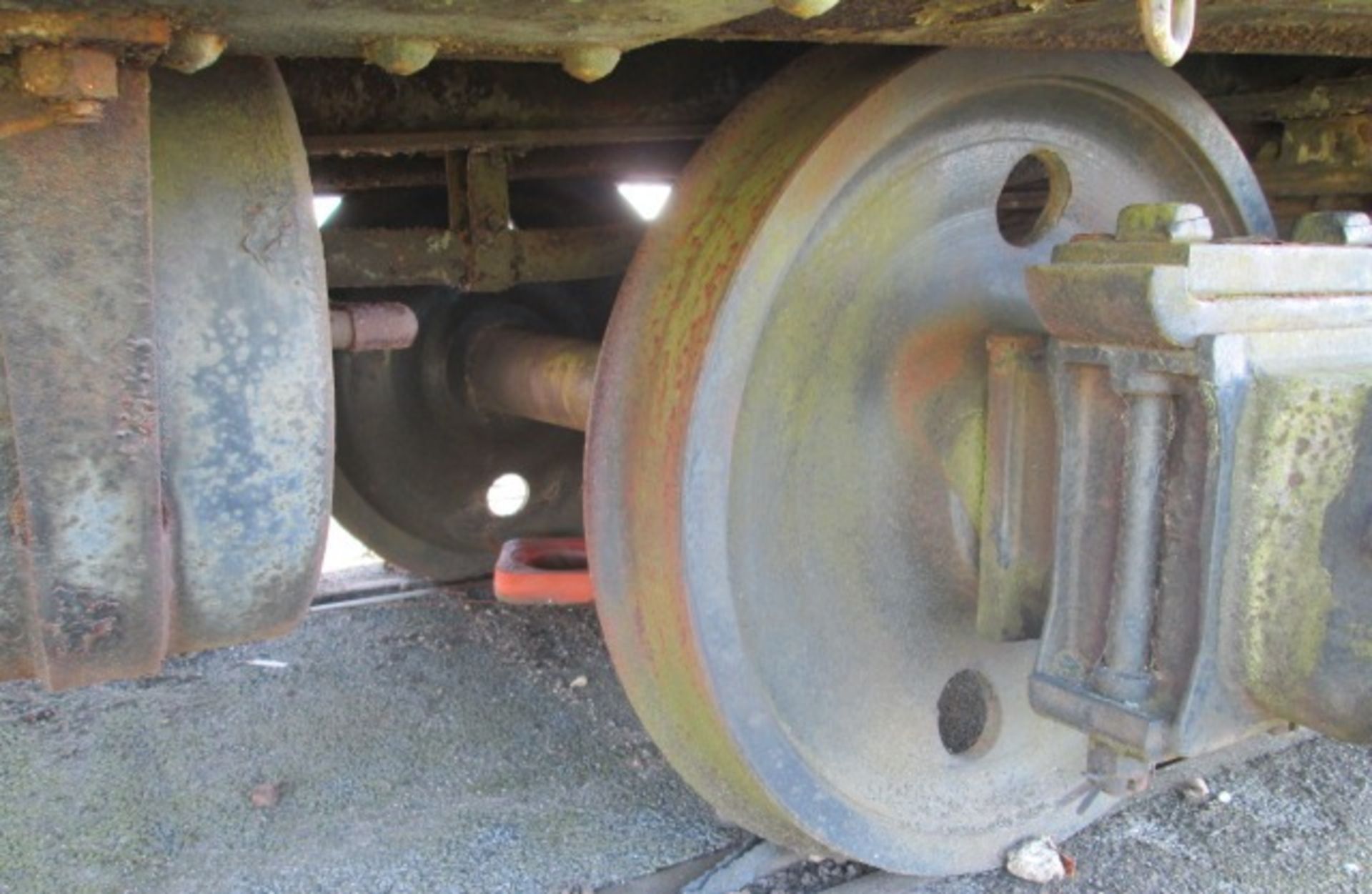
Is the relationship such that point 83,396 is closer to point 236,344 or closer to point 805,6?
point 236,344

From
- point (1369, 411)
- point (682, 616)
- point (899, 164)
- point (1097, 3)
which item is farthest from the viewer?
point (899, 164)

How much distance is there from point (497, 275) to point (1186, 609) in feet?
3.87

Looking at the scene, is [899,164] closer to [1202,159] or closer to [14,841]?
[1202,159]

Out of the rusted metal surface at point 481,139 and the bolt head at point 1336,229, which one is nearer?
the bolt head at point 1336,229

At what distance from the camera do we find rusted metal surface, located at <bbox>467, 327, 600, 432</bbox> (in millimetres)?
1944

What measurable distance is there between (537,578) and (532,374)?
1.23ft

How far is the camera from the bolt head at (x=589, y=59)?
96cm

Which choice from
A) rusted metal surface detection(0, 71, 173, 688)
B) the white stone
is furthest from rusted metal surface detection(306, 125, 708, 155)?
the white stone

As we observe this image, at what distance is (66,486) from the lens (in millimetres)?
881

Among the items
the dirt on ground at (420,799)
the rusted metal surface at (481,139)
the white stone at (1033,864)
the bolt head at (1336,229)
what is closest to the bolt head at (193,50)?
the rusted metal surface at (481,139)

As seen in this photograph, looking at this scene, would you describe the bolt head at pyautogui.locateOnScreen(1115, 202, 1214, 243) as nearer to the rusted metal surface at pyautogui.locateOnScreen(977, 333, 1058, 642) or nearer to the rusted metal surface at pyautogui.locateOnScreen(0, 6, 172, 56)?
the rusted metal surface at pyautogui.locateOnScreen(977, 333, 1058, 642)

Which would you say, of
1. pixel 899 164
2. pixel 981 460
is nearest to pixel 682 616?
pixel 981 460

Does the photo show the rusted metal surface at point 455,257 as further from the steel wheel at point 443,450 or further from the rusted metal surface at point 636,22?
the rusted metal surface at point 636,22

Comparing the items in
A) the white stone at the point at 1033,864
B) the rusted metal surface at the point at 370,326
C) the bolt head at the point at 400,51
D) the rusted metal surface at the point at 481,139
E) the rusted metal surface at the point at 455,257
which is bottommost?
the white stone at the point at 1033,864
